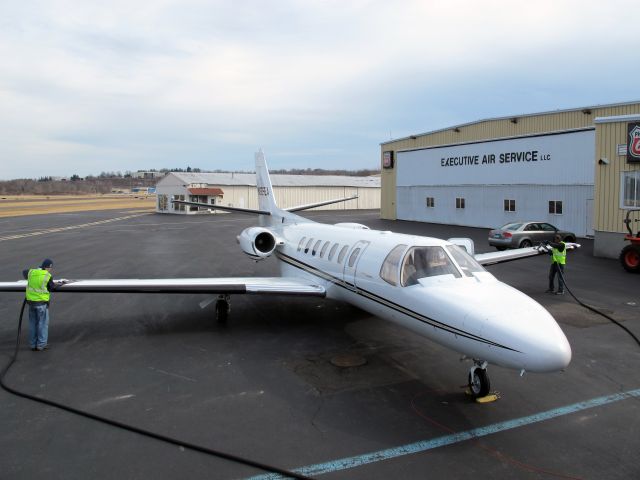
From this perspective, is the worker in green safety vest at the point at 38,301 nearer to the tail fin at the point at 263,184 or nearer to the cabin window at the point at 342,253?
the cabin window at the point at 342,253

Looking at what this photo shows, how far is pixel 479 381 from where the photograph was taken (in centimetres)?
687

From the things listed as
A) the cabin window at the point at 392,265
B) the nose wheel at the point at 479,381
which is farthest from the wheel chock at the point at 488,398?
the cabin window at the point at 392,265

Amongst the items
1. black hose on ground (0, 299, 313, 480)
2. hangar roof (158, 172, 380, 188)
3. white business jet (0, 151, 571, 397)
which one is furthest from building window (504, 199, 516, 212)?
hangar roof (158, 172, 380, 188)

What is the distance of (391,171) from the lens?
45625mm

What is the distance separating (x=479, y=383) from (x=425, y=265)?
6.59 ft

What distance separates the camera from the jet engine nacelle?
45.3 ft

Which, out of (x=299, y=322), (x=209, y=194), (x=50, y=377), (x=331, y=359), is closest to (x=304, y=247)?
(x=299, y=322)

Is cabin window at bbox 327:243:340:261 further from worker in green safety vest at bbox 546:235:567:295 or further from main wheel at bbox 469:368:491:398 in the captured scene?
worker in green safety vest at bbox 546:235:567:295

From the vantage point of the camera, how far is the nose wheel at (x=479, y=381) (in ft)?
22.3

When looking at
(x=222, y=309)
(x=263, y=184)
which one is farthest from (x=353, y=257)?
(x=263, y=184)

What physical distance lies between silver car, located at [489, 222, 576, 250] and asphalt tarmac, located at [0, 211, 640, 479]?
32.5ft

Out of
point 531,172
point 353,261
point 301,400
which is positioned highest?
point 531,172

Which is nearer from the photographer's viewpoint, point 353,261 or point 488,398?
point 488,398

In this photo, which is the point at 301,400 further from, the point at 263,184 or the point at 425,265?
the point at 263,184
